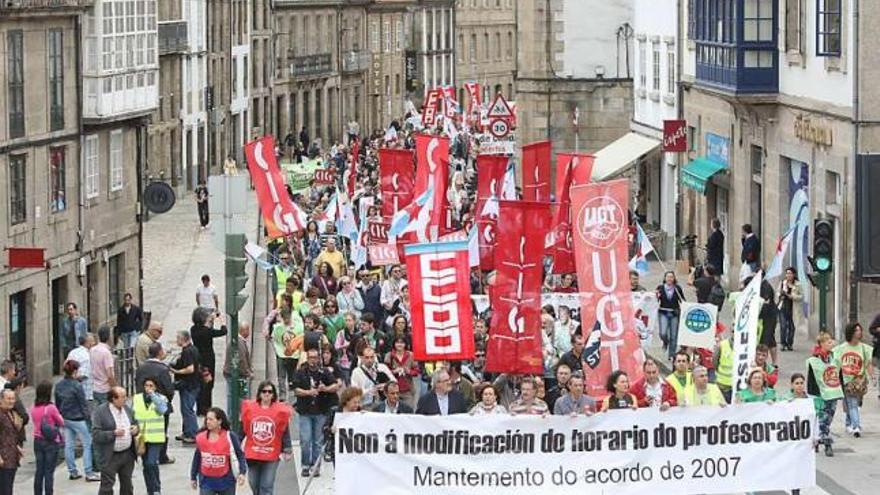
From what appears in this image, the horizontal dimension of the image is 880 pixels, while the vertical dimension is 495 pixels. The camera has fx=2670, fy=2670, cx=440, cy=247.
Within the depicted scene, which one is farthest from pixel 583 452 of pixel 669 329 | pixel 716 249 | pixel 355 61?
pixel 355 61

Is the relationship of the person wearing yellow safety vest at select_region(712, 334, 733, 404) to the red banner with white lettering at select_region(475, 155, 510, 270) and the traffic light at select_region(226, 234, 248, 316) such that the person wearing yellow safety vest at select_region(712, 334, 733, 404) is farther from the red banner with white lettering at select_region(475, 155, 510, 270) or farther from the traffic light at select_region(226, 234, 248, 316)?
the red banner with white lettering at select_region(475, 155, 510, 270)

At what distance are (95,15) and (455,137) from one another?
3730 cm

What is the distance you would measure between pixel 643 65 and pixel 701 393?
1485 inches

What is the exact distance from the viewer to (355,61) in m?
114

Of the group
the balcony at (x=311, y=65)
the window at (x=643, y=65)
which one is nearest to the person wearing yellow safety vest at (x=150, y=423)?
the window at (x=643, y=65)

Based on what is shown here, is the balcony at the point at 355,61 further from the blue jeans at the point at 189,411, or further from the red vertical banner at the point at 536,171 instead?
the blue jeans at the point at 189,411

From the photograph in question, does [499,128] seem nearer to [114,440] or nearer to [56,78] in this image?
[56,78]

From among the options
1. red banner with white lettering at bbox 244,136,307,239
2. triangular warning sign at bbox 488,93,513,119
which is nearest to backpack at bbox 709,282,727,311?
red banner with white lettering at bbox 244,136,307,239

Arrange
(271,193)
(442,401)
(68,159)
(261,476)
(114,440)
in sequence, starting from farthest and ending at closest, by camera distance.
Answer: (68,159), (271,193), (442,401), (114,440), (261,476)

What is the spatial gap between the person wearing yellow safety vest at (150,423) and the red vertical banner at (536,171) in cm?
1400

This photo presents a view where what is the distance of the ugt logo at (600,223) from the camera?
26500 mm

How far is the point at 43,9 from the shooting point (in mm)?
39562

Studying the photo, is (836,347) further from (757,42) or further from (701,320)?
(757,42)

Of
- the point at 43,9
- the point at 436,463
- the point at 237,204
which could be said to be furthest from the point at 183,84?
the point at 436,463
